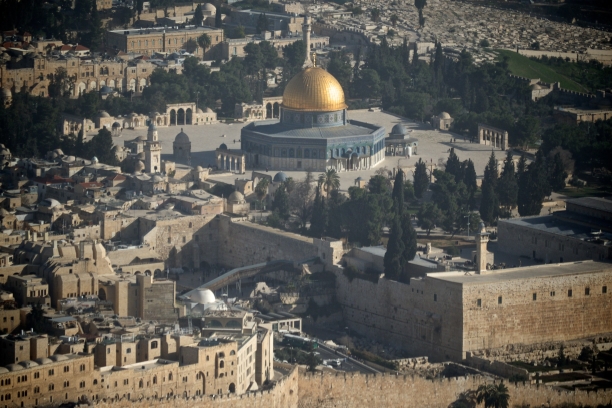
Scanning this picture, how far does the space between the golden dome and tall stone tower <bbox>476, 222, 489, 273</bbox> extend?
73.2ft

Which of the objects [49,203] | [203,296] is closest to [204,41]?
[49,203]

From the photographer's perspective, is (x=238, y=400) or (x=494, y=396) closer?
(x=238, y=400)

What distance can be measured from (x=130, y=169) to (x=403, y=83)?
69.2ft

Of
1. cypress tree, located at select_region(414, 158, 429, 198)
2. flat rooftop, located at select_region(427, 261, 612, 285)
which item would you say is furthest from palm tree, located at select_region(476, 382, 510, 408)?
cypress tree, located at select_region(414, 158, 429, 198)

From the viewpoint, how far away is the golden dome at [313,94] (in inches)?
3812

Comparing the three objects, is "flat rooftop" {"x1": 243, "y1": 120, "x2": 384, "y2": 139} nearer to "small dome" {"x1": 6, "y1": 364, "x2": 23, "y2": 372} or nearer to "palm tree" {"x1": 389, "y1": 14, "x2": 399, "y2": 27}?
"palm tree" {"x1": 389, "y1": 14, "x2": 399, "y2": 27}

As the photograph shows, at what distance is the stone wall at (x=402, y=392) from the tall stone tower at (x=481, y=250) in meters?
6.00

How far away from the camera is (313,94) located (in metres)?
96.8

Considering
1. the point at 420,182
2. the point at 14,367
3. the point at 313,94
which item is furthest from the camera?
the point at 313,94

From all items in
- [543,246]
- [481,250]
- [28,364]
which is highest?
[481,250]

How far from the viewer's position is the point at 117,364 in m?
64.6

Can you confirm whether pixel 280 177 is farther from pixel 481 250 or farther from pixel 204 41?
pixel 204 41

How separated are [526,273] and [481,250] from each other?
1581 millimetres

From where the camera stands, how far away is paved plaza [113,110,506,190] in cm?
9500
